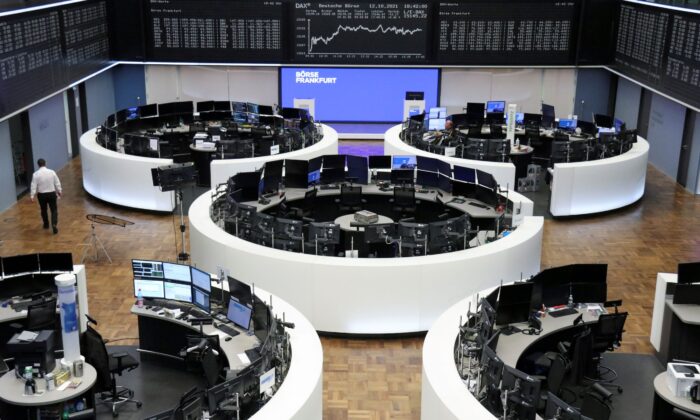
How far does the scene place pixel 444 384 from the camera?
25.0 feet

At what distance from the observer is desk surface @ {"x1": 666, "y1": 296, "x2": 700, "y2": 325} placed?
31.4ft

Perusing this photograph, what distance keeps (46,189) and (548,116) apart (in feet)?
36.8

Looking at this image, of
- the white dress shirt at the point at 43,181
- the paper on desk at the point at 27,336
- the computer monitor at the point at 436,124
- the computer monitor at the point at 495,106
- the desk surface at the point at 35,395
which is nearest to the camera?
the desk surface at the point at 35,395

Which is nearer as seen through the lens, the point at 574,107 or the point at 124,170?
the point at 124,170

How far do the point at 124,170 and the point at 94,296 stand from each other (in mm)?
4301

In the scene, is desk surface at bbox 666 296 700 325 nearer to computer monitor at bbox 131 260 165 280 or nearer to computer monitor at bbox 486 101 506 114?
computer monitor at bbox 131 260 165 280

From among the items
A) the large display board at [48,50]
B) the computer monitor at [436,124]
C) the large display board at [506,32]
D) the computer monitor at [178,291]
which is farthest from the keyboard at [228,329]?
the large display board at [506,32]

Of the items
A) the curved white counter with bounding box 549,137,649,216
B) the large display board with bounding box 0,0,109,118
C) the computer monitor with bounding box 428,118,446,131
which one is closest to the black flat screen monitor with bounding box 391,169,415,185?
the curved white counter with bounding box 549,137,649,216

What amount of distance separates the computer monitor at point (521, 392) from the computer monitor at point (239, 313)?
282 centimetres

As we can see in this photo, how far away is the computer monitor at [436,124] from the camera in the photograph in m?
18.5

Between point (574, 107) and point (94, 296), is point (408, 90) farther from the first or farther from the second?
point (94, 296)

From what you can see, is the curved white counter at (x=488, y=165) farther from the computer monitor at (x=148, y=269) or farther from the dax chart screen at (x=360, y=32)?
the computer monitor at (x=148, y=269)

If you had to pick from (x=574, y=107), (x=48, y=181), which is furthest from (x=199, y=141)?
(x=574, y=107)

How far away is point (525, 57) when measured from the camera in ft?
67.6
